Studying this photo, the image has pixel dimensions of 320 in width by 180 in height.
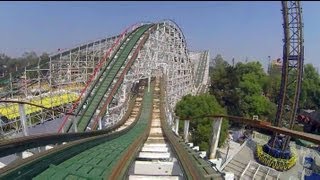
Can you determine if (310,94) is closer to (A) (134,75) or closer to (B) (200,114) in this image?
(B) (200,114)

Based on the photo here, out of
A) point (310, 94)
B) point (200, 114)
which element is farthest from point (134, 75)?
point (310, 94)

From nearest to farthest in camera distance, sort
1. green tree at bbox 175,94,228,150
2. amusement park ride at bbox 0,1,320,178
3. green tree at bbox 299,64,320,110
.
Answer: amusement park ride at bbox 0,1,320,178
green tree at bbox 175,94,228,150
green tree at bbox 299,64,320,110

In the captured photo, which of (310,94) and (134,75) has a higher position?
(134,75)

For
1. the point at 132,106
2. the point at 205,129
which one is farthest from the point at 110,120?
the point at 205,129

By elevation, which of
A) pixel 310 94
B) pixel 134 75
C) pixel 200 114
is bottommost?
pixel 200 114

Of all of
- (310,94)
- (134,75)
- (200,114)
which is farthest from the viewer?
(310,94)

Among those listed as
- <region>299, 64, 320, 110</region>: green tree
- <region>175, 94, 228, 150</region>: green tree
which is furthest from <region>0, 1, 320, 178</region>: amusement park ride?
<region>299, 64, 320, 110</region>: green tree

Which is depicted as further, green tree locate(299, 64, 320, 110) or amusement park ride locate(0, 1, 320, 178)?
green tree locate(299, 64, 320, 110)

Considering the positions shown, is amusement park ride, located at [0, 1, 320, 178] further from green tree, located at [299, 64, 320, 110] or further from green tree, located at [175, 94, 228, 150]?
green tree, located at [299, 64, 320, 110]
